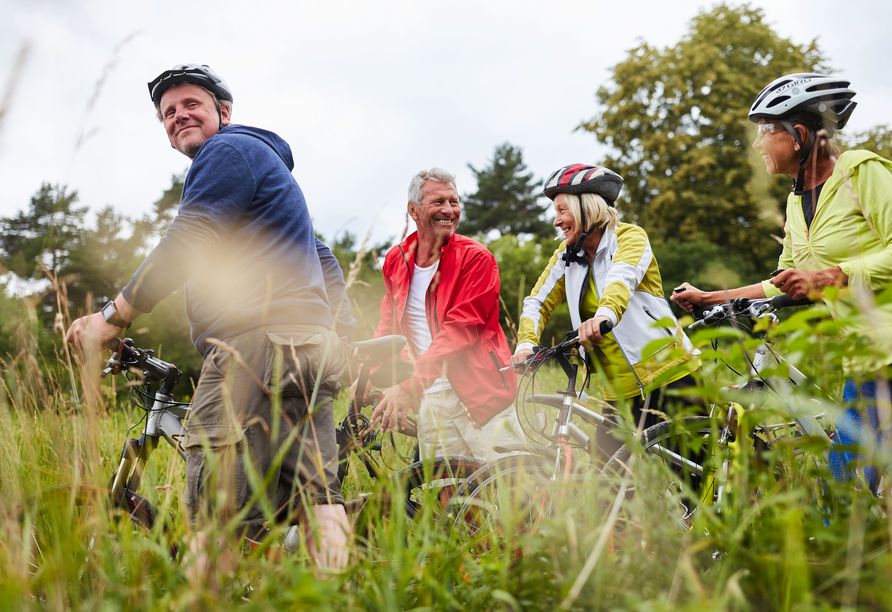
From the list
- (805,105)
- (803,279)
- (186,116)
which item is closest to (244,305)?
(186,116)

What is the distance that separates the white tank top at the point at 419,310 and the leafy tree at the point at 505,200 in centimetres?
3933

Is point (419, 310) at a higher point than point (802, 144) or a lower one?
lower

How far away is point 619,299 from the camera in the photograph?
267 centimetres

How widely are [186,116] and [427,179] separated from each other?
1.55 m

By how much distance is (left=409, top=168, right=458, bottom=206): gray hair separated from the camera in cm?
362

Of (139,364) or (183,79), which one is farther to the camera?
(139,364)

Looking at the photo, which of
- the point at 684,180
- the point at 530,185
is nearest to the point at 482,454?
the point at 684,180

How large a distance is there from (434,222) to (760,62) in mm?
24937

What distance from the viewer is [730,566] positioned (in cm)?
121

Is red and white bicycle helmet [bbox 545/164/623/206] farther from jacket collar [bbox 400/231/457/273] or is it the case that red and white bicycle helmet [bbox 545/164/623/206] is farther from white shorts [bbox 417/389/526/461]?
white shorts [bbox 417/389/526/461]


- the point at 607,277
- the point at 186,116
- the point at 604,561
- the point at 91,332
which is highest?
the point at 186,116

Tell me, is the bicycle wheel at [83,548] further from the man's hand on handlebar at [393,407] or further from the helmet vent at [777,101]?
the helmet vent at [777,101]

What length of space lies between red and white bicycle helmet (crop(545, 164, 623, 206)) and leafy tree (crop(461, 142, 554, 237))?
39744 mm

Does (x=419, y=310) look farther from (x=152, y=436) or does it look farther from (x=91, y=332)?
(x=91, y=332)
